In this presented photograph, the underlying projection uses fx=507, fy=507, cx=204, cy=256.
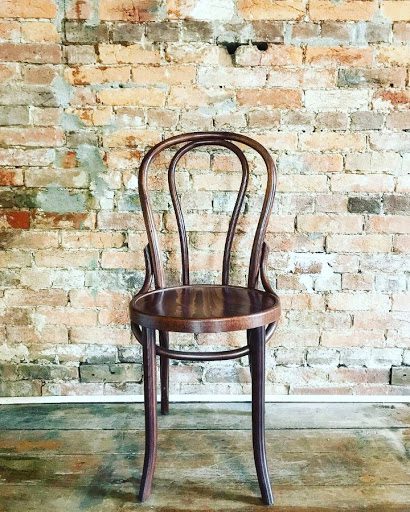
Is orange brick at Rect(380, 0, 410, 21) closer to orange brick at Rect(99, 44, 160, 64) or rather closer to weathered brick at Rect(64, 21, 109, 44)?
orange brick at Rect(99, 44, 160, 64)

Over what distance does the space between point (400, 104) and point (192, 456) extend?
1487 millimetres

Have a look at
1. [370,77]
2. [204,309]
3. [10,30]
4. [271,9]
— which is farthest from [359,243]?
[10,30]

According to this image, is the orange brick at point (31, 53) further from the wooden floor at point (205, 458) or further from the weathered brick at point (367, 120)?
the wooden floor at point (205, 458)

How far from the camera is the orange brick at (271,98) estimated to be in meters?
1.92

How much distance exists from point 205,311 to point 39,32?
1.26m

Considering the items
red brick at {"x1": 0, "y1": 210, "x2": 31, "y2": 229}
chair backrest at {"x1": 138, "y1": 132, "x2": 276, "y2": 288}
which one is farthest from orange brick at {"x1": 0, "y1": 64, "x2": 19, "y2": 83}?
chair backrest at {"x1": 138, "y1": 132, "x2": 276, "y2": 288}

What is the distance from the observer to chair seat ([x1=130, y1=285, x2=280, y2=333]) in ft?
4.41

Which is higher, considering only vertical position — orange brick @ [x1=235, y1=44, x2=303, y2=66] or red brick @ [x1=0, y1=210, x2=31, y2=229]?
orange brick @ [x1=235, y1=44, x2=303, y2=66]

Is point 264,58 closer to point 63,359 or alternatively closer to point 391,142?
point 391,142

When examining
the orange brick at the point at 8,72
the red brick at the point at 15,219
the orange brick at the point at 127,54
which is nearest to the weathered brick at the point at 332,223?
the orange brick at the point at 127,54

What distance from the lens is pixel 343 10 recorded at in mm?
1886

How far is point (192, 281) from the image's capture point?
2.03m

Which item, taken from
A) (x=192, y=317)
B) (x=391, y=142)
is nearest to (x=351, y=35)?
(x=391, y=142)

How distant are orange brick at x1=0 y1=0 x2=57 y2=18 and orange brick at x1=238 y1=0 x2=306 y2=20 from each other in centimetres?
71
